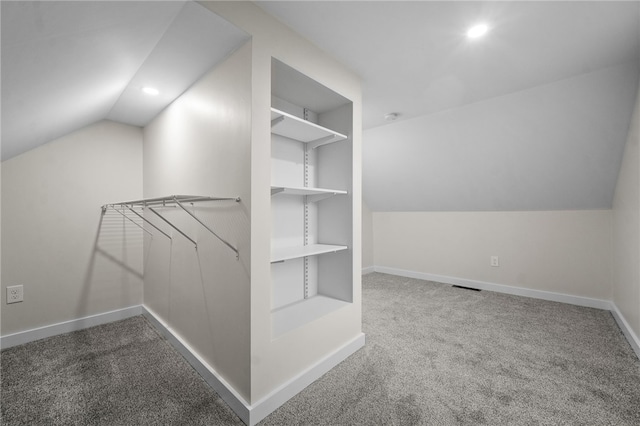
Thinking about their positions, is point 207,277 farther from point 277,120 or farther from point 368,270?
point 368,270

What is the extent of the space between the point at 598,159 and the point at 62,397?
14.4 ft

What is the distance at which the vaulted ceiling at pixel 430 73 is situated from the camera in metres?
1.17

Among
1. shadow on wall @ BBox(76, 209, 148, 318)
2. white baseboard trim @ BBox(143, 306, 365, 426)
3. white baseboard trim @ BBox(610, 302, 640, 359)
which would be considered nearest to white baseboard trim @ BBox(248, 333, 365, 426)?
white baseboard trim @ BBox(143, 306, 365, 426)

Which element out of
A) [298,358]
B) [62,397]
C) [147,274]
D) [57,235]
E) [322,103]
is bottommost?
[62,397]

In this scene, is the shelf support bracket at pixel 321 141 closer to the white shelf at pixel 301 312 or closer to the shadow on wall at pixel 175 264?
the shadow on wall at pixel 175 264

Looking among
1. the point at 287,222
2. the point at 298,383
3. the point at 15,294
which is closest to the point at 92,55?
the point at 287,222

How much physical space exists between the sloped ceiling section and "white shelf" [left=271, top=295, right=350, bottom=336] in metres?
2.13

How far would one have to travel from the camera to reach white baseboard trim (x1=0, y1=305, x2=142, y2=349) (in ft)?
6.96

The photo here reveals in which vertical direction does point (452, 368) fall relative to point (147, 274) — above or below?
below

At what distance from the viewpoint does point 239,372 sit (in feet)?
4.78

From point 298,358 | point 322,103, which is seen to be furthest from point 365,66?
point 298,358

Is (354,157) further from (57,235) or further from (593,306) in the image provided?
(593,306)

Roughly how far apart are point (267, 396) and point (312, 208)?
1.29 metres

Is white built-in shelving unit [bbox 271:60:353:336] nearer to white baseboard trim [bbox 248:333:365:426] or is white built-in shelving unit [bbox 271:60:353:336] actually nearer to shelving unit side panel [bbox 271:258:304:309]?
shelving unit side panel [bbox 271:258:304:309]
